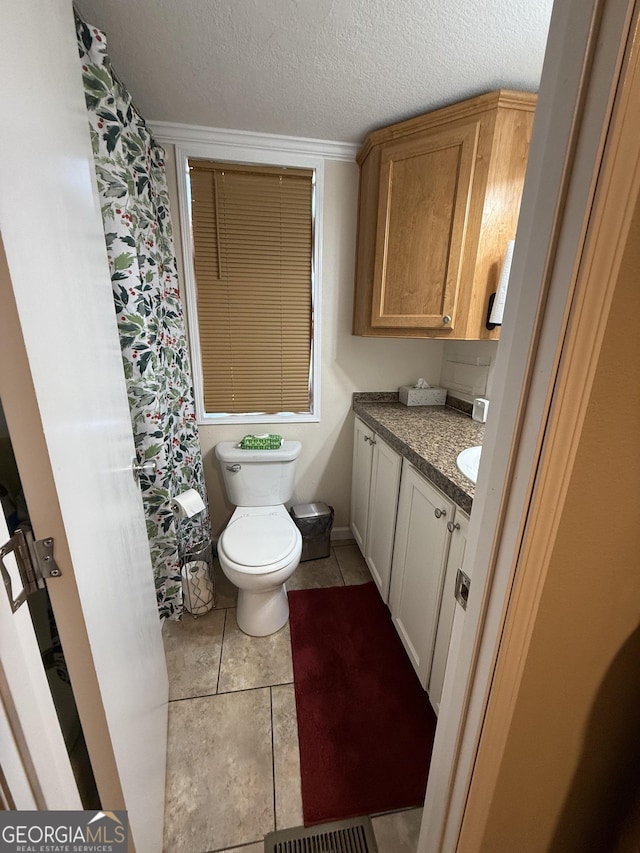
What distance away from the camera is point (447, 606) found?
1.08 metres

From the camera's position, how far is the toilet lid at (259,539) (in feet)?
4.71

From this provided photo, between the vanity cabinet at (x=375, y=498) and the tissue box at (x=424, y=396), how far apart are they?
0.31m

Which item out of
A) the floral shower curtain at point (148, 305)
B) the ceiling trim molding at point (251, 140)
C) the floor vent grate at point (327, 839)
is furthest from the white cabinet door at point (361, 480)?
the ceiling trim molding at point (251, 140)

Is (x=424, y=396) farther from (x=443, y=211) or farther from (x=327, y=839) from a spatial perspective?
(x=327, y=839)

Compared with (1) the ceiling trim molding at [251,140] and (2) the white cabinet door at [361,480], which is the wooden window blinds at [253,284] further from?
(2) the white cabinet door at [361,480]

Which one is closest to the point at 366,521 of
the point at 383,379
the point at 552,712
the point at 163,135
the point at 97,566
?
the point at 383,379

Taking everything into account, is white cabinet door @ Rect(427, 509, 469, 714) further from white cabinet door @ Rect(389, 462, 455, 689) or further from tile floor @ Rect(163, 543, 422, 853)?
tile floor @ Rect(163, 543, 422, 853)

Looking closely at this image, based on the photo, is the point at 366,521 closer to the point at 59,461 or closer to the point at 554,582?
the point at 554,582

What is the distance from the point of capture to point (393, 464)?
1.48 m

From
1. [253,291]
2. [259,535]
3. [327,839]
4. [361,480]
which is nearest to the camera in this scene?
[327,839]

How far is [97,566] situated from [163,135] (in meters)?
1.83

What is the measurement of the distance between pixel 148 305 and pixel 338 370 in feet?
3.39

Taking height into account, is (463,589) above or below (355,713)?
above

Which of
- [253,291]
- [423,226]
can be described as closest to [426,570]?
[423,226]
